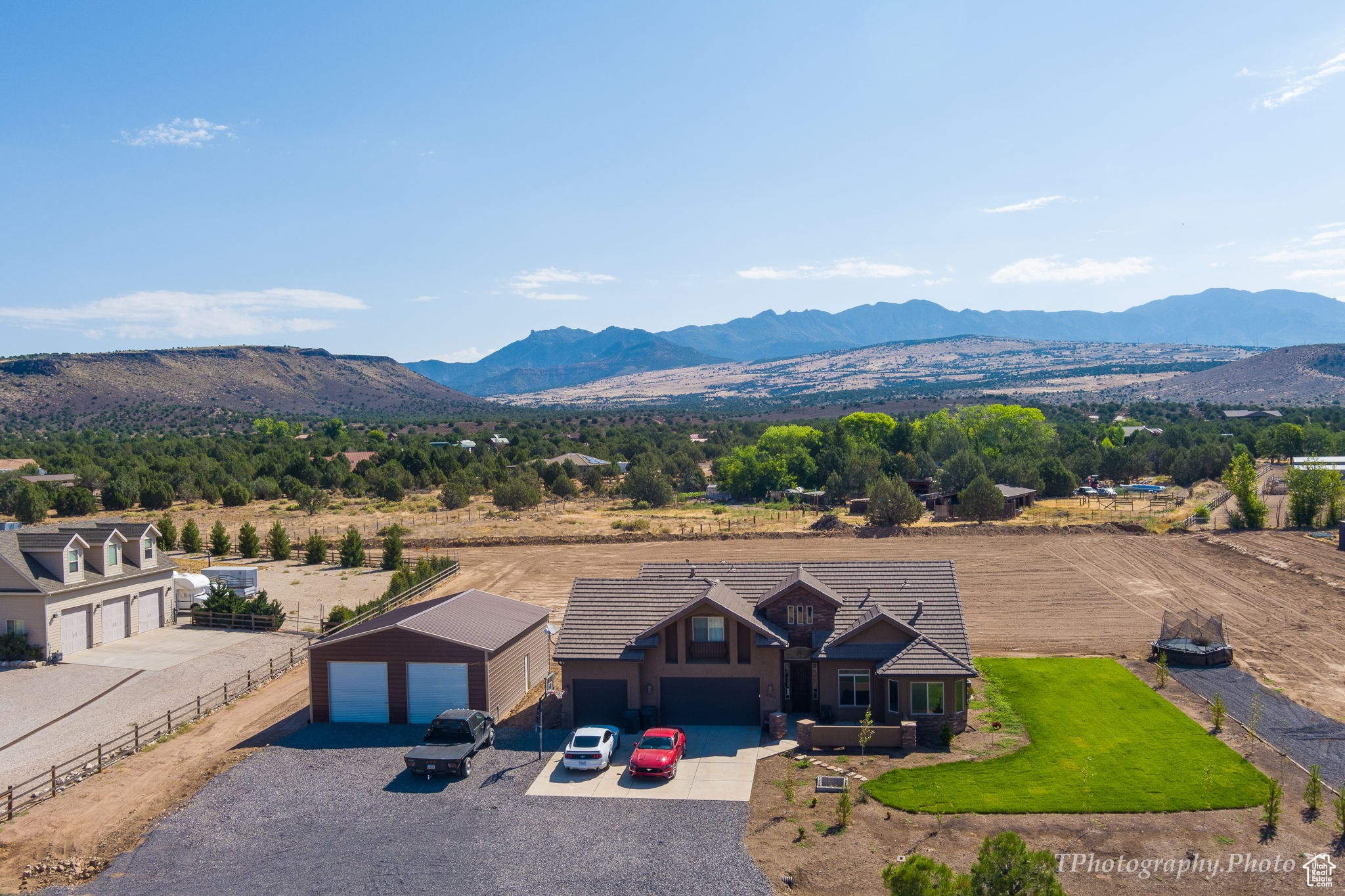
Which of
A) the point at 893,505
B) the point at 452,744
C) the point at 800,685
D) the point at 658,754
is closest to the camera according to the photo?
the point at 658,754

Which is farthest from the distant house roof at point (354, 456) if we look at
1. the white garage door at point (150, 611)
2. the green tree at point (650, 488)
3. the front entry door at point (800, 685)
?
the front entry door at point (800, 685)

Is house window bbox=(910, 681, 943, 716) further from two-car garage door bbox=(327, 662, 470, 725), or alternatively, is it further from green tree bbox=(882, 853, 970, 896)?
two-car garage door bbox=(327, 662, 470, 725)

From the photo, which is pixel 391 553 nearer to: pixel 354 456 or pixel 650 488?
pixel 650 488

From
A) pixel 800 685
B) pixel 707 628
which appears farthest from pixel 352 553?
pixel 800 685

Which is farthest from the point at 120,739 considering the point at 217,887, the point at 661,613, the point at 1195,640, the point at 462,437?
the point at 462,437

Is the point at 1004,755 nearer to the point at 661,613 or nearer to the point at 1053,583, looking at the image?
the point at 661,613

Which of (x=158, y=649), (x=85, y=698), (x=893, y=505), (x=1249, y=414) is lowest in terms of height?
(x=158, y=649)
